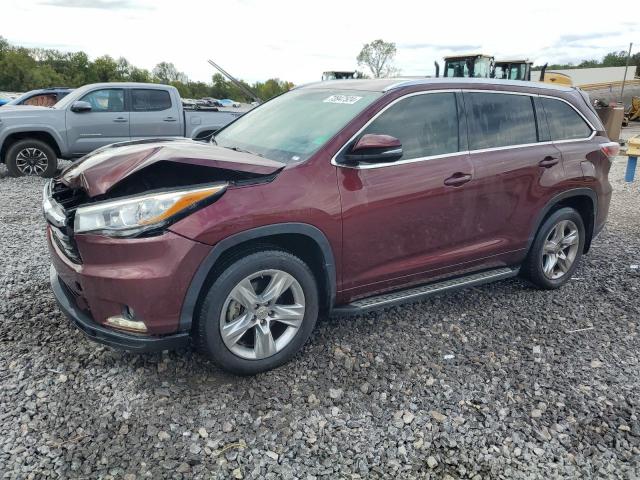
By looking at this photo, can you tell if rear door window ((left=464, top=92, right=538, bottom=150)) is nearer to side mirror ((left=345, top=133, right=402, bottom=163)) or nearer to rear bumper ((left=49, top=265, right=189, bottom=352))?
side mirror ((left=345, top=133, right=402, bottom=163))

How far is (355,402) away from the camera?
2.97 meters

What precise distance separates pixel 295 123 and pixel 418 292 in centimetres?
148

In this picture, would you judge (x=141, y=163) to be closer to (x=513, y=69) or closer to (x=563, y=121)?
(x=563, y=121)

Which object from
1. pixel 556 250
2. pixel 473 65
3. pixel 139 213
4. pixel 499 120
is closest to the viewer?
pixel 139 213

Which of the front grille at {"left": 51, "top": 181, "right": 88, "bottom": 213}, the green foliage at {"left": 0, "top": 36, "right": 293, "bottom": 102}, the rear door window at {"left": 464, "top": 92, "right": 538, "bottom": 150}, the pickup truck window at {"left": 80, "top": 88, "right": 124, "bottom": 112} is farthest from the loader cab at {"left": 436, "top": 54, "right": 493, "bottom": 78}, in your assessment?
the green foliage at {"left": 0, "top": 36, "right": 293, "bottom": 102}

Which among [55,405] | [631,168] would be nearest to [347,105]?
[55,405]

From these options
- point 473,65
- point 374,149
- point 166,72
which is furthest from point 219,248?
point 166,72

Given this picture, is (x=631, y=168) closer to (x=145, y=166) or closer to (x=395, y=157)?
(x=395, y=157)

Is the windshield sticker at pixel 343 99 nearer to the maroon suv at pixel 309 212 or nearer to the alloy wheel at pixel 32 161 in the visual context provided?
the maroon suv at pixel 309 212

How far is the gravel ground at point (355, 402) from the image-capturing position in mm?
2512

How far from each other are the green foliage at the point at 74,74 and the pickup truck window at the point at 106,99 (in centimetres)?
4193

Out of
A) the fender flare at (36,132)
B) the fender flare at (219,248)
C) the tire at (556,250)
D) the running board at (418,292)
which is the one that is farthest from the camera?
the fender flare at (36,132)

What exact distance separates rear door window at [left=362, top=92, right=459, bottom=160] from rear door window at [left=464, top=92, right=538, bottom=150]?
176mm

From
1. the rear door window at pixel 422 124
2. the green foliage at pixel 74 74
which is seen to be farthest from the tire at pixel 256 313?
the green foliage at pixel 74 74
